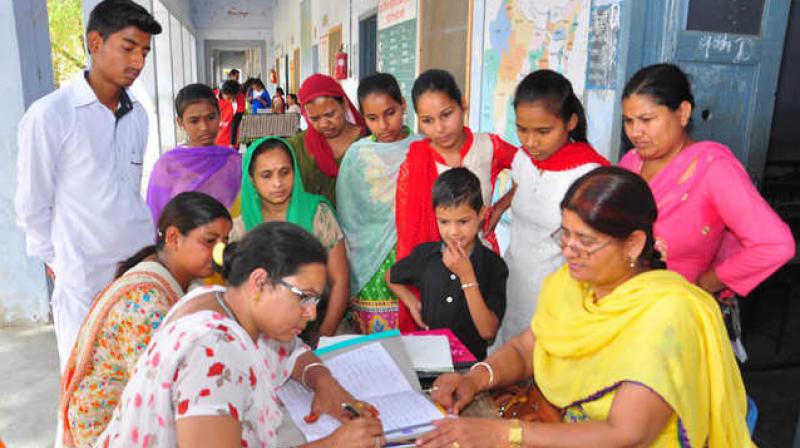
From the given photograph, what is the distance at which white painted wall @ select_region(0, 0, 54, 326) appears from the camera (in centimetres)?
338

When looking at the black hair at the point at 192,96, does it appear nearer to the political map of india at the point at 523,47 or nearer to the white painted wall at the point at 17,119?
the white painted wall at the point at 17,119

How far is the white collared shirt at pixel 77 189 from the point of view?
2.01 meters

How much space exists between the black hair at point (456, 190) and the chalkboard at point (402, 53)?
317 cm

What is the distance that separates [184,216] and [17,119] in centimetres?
260

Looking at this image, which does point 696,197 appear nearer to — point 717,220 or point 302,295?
point 717,220

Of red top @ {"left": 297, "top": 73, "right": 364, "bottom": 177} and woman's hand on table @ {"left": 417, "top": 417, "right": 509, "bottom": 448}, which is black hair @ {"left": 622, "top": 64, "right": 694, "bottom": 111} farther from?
red top @ {"left": 297, "top": 73, "right": 364, "bottom": 177}

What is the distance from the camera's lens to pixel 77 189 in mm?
2090

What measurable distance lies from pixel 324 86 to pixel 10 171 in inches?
92.3

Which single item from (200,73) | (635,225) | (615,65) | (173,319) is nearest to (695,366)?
(635,225)

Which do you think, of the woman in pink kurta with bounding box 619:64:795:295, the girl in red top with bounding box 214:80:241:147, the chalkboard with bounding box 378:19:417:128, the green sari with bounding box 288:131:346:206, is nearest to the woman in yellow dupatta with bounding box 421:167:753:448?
the woman in pink kurta with bounding box 619:64:795:295

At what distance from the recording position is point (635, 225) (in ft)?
3.96

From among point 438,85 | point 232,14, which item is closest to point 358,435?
point 438,85

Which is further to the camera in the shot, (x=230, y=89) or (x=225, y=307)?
(x=230, y=89)

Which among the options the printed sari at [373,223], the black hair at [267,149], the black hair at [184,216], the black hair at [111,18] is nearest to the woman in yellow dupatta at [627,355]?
the black hair at [184,216]
